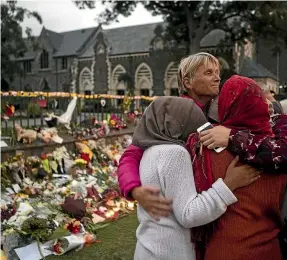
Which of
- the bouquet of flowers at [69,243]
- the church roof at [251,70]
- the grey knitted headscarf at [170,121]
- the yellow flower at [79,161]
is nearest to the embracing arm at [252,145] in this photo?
the grey knitted headscarf at [170,121]

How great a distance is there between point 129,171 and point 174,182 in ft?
0.83

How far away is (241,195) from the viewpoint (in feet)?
4.91

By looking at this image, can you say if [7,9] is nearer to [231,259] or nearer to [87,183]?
[87,183]

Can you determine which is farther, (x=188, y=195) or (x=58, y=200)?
(x=58, y=200)

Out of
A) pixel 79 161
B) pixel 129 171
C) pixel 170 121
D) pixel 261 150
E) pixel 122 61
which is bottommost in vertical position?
pixel 79 161

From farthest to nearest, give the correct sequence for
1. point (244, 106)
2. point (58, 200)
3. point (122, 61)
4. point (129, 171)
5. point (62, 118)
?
point (122, 61) < point (62, 118) < point (58, 200) < point (129, 171) < point (244, 106)

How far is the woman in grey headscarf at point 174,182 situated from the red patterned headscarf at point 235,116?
0.04m

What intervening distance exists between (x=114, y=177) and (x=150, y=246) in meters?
5.16

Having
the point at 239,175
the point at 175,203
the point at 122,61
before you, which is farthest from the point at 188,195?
the point at 122,61

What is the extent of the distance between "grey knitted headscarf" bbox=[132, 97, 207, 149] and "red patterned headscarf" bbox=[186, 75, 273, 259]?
5 cm

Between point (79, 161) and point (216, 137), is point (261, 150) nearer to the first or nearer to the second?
point (216, 137)

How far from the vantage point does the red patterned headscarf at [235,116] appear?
143 cm

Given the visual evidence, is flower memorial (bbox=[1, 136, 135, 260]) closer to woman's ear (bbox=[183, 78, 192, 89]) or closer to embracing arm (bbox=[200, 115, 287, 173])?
woman's ear (bbox=[183, 78, 192, 89])

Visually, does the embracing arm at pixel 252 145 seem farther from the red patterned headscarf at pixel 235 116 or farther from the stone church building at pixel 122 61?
the stone church building at pixel 122 61
